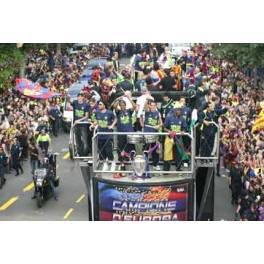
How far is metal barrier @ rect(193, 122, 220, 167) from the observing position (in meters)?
12.3

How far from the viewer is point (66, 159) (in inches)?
768

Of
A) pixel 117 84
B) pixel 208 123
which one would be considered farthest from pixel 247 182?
pixel 117 84

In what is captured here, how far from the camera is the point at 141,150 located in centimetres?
1217

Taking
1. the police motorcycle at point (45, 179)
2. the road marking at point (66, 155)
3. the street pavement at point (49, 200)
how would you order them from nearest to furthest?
the street pavement at point (49, 200)
the police motorcycle at point (45, 179)
the road marking at point (66, 155)

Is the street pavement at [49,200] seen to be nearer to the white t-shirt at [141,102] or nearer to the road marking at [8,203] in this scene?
the road marking at [8,203]

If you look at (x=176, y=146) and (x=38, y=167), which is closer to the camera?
(x=176, y=146)

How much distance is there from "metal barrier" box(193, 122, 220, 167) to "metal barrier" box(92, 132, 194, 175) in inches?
8.6

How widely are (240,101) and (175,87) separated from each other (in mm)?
6254

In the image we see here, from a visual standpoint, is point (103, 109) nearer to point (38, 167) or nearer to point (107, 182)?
point (107, 182)

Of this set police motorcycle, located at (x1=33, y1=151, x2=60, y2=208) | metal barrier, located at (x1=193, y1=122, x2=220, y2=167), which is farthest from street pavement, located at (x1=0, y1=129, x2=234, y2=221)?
metal barrier, located at (x1=193, y1=122, x2=220, y2=167)

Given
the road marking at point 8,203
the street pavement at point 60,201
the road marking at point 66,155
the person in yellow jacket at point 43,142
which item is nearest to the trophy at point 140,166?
the street pavement at point 60,201

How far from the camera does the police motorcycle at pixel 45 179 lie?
1572 centimetres

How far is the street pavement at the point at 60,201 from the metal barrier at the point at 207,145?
80.0 inches

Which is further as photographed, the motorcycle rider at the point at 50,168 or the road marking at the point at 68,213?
the motorcycle rider at the point at 50,168
